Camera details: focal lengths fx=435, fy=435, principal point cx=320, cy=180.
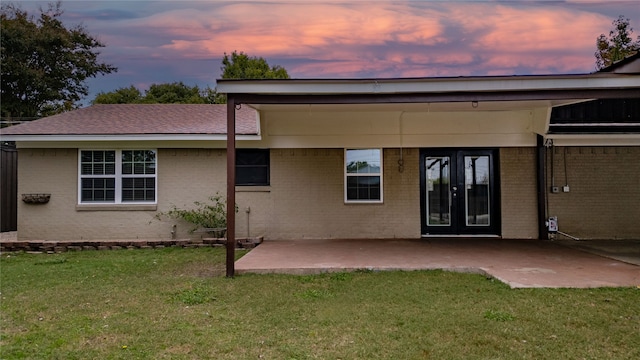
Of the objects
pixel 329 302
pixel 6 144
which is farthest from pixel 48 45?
pixel 329 302

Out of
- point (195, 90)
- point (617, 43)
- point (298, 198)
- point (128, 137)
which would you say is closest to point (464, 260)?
point (298, 198)

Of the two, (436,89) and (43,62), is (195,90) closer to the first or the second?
(43,62)

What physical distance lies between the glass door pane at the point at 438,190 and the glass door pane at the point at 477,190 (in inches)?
17.7

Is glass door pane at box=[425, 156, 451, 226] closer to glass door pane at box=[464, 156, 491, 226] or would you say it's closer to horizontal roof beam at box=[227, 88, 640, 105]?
glass door pane at box=[464, 156, 491, 226]

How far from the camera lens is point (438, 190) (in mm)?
10578

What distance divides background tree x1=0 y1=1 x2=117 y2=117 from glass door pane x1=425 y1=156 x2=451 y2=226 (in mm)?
24583

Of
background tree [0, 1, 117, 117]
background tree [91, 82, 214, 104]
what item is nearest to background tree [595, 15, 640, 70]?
background tree [91, 82, 214, 104]

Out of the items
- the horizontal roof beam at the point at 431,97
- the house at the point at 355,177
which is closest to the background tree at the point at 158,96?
the house at the point at 355,177

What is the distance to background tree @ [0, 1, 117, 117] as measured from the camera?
80.3 feet

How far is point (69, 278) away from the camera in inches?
264

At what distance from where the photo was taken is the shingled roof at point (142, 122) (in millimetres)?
10164

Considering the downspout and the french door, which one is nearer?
the downspout

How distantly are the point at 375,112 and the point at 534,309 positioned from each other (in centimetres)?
629

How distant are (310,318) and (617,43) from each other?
76.8 feet
